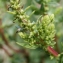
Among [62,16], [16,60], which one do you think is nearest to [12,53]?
[16,60]

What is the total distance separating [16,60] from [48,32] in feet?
2.50

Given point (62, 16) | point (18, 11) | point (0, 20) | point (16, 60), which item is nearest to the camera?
point (18, 11)

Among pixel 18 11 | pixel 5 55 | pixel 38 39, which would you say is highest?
pixel 18 11

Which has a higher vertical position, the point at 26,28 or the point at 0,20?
the point at 26,28

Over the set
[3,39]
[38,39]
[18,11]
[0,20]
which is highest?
[18,11]

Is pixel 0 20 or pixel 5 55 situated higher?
pixel 0 20

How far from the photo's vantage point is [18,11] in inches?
34.1

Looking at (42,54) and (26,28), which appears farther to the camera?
(42,54)

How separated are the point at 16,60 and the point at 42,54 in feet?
0.57

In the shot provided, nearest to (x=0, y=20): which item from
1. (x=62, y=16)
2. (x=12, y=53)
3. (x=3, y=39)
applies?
(x=3, y=39)

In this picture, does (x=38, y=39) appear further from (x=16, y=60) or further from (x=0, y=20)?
(x=16, y=60)

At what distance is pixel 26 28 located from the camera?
0.90m

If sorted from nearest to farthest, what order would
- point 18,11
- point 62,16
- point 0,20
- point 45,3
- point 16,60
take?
1. point 18,11
2. point 45,3
3. point 62,16
4. point 0,20
5. point 16,60

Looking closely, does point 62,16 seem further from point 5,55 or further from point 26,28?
point 5,55
